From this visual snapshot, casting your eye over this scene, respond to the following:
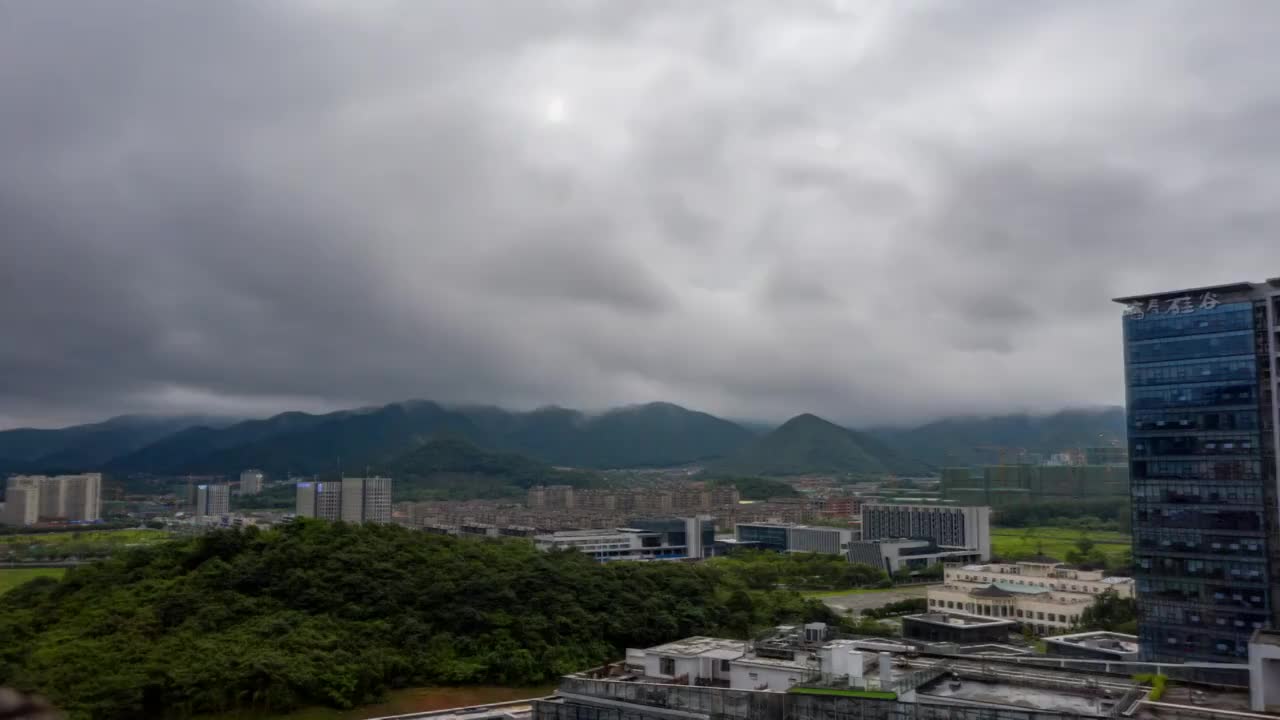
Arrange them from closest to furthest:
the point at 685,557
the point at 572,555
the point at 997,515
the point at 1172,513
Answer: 1. the point at 1172,513
2. the point at 572,555
3. the point at 685,557
4. the point at 997,515

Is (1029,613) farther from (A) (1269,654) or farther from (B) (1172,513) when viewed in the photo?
(A) (1269,654)

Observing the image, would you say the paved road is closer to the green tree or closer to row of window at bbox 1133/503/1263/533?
the green tree

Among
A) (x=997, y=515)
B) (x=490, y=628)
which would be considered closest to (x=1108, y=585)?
(x=490, y=628)

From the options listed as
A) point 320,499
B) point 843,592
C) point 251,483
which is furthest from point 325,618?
point 251,483

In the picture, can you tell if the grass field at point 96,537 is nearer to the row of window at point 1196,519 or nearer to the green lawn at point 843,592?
the green lawn at point 843,592

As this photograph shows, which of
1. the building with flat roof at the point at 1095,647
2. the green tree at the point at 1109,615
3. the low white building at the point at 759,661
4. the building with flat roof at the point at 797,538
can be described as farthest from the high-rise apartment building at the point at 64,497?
the low white building at the point at 759,661

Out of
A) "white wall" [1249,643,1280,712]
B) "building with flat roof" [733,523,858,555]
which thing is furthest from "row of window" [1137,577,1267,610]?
"building with flat roof" [733,523,858,555]
